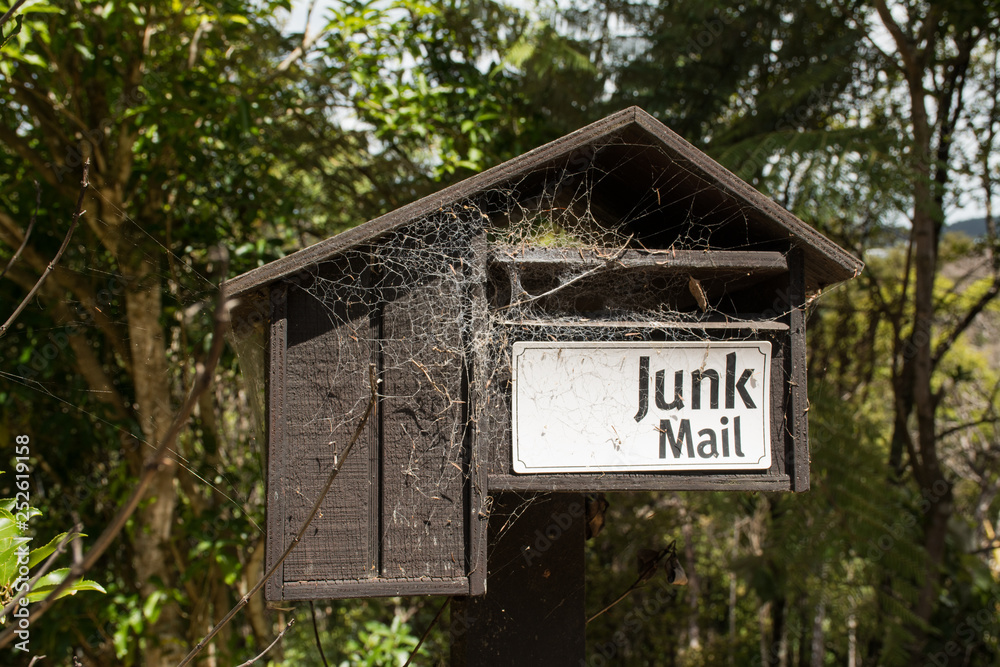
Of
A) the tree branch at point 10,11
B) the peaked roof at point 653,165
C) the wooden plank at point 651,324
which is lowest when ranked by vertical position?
the wooden plank at point 651,324

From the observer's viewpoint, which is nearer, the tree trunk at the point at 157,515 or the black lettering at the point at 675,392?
the black lettering at the point at 675,392

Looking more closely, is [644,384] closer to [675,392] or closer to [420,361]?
[675,392]

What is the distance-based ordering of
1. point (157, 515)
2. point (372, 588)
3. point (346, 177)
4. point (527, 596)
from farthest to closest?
point (346, 177)
point (157, 515)
point (527, 596)
point (372, 588)

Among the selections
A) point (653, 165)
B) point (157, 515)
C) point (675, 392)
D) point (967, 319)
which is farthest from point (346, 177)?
point (967, 319)

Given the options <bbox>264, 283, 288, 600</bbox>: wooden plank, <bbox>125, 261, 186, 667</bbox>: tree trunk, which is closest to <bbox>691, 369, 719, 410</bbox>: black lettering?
<bbox>264, 283, 288, 600</bbox>: wooden plank

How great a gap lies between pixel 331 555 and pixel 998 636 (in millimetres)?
5887

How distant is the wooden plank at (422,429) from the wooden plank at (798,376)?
37.2 inches

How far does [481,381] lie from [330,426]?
42 centimetres

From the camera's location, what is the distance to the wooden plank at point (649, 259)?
5.84 feet

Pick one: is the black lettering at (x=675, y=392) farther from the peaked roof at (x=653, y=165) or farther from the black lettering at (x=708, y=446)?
the peaked roof at (x=653, y=165)

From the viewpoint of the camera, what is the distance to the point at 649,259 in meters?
1.82

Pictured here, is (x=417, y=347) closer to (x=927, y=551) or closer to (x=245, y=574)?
(x=245, y=574)

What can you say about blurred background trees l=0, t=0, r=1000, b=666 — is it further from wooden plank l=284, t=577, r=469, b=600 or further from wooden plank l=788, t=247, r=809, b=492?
wooden plank l=788, t=247, r=809, b=492

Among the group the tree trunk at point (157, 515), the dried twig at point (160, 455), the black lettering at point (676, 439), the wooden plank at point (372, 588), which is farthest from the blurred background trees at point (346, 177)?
the dried twig at point (160, 455)
